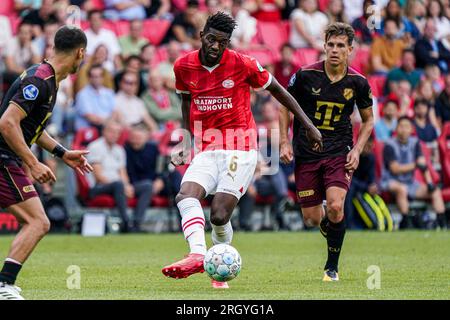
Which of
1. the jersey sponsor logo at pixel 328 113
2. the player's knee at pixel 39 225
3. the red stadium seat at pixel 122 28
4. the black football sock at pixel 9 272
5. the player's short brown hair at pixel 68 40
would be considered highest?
the player's short brown hair at pixel 68 40

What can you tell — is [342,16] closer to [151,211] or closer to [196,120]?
[151,211]

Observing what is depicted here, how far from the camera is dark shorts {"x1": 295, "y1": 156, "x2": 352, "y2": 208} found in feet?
41.7

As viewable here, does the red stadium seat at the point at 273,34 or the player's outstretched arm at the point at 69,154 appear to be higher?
the red stadium seat at the point at 273,34

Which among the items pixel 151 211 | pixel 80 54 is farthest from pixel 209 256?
pixel 151 211

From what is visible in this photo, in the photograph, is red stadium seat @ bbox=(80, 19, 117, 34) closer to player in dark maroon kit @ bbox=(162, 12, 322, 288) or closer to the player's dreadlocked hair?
player in dark maroon kit @ bbox=(162, 12, 322, 288)

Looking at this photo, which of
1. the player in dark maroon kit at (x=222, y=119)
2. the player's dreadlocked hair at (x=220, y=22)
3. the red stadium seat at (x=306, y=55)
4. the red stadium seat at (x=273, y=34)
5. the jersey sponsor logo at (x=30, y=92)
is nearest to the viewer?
the jersey sponsor logo at (x=30, y=92)

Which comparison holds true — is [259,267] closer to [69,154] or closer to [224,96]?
[224,96]

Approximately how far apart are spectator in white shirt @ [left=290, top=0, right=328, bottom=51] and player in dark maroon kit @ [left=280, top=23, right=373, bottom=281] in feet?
41.3

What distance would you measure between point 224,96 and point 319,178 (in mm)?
1915

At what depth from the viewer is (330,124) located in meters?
13.0

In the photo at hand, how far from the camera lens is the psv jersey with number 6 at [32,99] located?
9930 millimetres

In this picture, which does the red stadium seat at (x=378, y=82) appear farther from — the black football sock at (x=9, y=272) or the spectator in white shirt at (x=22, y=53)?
the black football sock at (x=9, y=272)

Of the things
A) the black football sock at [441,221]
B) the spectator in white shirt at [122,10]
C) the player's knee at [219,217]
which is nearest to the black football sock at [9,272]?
the player's knee at [219,217]

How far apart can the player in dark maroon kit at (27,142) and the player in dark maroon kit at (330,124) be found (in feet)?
10.9
